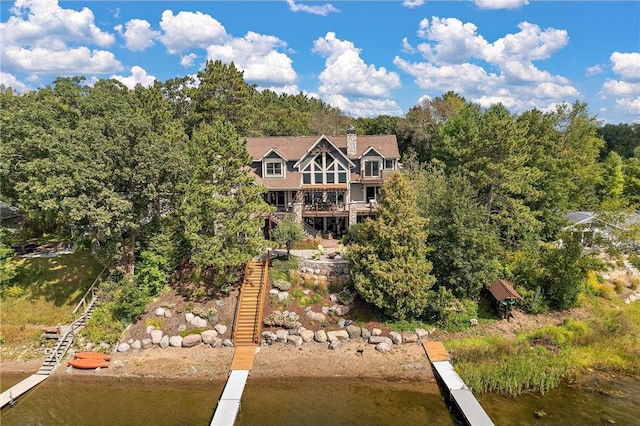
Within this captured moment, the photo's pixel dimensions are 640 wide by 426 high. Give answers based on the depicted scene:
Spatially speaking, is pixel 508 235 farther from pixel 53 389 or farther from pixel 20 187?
pixel 20 187

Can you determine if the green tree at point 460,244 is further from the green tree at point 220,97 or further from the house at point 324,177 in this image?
the green tree at point 220,97

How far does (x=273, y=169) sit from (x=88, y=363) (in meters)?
21.7

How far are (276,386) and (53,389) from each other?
11345 mm

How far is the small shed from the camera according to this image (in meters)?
25.5

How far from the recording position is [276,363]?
874 inches

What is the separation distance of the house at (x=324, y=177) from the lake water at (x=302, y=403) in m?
17.1

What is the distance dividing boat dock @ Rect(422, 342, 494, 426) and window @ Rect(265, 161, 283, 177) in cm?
2069

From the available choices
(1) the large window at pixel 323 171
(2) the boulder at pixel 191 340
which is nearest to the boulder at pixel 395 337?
(2) the boulder at pixel 191 340

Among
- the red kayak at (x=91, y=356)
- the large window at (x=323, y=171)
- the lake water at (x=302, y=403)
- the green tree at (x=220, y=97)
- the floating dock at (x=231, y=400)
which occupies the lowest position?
the lake water at (x=302, y=403)

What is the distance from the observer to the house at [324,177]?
120ft

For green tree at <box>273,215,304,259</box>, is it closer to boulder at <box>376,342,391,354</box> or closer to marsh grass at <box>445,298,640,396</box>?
boulder at <box>376,342,391,354</box>

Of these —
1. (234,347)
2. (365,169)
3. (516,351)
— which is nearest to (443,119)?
(365,169)

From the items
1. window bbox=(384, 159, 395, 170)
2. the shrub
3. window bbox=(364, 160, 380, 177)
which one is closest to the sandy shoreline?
the shrub

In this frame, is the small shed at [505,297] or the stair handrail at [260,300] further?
the small shed at [505,297]
